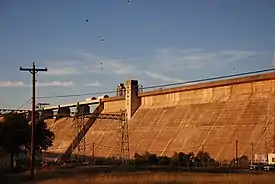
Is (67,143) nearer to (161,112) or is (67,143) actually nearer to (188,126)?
(161,112)

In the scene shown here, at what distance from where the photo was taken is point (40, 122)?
6912 centimetres

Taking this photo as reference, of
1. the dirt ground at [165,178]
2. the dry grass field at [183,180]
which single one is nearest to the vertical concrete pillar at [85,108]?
the dirt ground at [165,178]

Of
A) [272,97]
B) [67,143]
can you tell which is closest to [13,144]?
[272,97]

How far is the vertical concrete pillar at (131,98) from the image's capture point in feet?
323

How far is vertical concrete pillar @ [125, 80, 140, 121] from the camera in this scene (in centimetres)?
9856

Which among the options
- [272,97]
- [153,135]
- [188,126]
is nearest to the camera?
[272,97]

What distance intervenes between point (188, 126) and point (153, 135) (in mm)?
7596

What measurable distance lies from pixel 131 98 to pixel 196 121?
23196mm

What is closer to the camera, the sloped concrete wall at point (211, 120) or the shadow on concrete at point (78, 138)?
the sloped concrete wall at point (211, 120)

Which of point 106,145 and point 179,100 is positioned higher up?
point 179,100

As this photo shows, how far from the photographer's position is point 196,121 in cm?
7838

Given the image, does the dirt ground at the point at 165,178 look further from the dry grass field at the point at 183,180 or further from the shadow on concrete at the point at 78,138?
the shadow on concrete at the point at 78,138

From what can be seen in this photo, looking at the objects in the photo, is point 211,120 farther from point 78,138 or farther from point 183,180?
point 183,180

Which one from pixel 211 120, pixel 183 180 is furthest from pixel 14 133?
pixel 183 180
